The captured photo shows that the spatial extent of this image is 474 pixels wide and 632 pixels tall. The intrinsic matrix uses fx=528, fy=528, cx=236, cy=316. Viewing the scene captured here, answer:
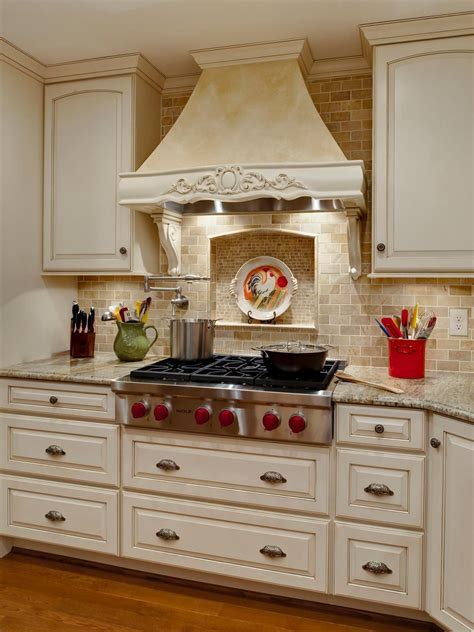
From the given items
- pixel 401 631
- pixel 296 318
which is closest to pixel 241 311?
pixel 296 318

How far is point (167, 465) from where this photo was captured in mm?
2281

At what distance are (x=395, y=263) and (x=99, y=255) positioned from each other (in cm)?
150

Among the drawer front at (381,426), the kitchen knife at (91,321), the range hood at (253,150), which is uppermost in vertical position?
the range hood at (253,150)

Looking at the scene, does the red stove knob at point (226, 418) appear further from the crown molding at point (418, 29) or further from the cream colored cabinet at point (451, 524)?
the crown molding at point (418, 29)

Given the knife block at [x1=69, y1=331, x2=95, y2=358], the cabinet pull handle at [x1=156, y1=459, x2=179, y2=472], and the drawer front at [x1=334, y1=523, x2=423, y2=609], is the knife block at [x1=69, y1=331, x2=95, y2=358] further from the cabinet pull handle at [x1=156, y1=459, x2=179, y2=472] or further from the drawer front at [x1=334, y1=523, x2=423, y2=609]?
the drawer front at [x1=334, y1=523, x2=423, y2=609]

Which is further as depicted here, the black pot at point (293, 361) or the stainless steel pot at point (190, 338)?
the stainless steel pot at point (190, 338)

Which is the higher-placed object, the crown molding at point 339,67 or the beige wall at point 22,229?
the crown molding at point 339,67

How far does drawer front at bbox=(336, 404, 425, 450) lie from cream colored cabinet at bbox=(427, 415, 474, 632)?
61 millimetres

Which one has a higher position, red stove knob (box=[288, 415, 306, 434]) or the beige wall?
the beige wall

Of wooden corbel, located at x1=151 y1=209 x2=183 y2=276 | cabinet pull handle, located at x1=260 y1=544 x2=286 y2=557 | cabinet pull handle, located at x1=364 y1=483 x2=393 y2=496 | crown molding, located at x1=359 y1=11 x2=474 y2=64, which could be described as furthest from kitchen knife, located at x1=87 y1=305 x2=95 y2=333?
crown molding, located at x1=359 y1=11 x2=474 y2=64

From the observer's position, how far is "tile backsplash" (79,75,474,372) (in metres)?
2.60

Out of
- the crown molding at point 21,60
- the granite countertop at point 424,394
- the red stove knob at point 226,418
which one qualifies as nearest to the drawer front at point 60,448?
the red stove knob at point 226,418

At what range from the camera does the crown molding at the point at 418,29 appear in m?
2.26

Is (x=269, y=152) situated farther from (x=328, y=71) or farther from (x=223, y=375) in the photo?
(x=223, y=375)
